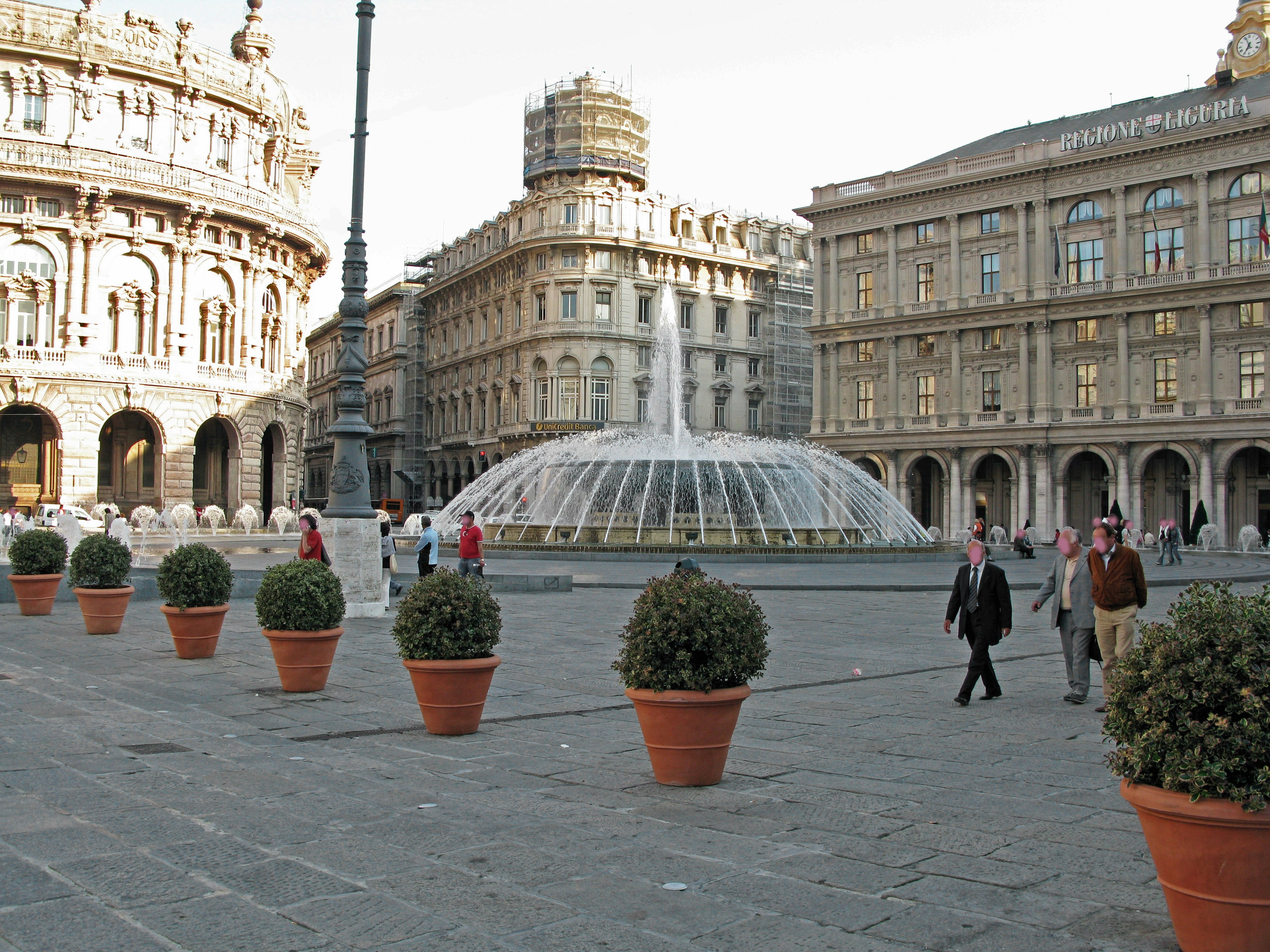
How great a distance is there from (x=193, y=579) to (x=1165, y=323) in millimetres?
50246

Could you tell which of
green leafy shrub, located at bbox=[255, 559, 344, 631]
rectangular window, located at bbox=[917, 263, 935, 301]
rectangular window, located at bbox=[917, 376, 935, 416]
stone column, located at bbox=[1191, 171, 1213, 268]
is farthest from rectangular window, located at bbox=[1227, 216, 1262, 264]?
green leafy shrub, located at bbox=[255, 559, 344, 631]

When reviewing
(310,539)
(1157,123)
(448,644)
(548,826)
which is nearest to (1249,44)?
(1157,123)

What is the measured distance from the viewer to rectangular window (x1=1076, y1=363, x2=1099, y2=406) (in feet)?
175

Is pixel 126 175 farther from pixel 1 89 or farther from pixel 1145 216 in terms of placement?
pixel 1145 216

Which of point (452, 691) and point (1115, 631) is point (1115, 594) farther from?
point (452, 691)

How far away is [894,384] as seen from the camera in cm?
6009

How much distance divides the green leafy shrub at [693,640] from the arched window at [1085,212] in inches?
2094

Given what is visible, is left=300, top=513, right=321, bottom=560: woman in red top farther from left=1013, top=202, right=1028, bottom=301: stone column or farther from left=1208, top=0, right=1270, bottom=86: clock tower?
left=1208, top=0, right=1270, bottom=86: clock tower

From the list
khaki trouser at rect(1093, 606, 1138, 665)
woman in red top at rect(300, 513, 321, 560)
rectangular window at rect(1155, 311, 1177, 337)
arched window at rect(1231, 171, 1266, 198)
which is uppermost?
arched window at rect(1231, 171, 1266, 198)

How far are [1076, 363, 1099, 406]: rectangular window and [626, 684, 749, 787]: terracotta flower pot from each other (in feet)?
169

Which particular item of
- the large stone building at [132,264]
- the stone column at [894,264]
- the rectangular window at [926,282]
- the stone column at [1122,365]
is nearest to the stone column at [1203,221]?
the stone column at [1122,365]

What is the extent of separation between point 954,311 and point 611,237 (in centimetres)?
2012

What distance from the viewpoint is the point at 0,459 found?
1695 inches

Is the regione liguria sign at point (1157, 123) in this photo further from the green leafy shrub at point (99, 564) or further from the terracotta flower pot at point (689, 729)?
the terracotta flower pot at point (689, 729)
